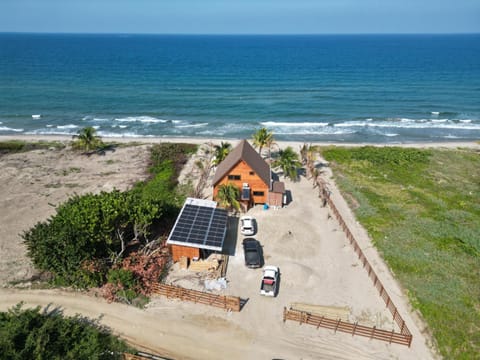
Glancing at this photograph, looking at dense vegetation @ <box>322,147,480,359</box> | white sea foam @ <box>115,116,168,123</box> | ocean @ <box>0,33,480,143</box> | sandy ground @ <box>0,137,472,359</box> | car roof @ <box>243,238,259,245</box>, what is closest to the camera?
sandy ground @ <box>0,137,472,359</box>

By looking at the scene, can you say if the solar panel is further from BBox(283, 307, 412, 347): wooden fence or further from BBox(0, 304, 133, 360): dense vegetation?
BBox(0, 304, 133, 360): dense vegetation

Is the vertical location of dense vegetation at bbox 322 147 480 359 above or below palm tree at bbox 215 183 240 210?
below

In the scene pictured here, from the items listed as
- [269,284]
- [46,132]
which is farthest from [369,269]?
[46,132]

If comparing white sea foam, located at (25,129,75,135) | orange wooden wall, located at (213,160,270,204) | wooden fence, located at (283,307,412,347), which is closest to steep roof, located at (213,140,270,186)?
orange wooden wall, located at (213,160,270,204)

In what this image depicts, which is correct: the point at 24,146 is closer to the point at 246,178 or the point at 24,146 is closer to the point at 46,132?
the point at 46,132

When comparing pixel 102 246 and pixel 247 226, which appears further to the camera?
pixel 247 226

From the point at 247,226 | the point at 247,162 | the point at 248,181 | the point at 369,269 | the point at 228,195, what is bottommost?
the point at 369,269

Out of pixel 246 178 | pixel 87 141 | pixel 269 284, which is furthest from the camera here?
pixel 87 141
